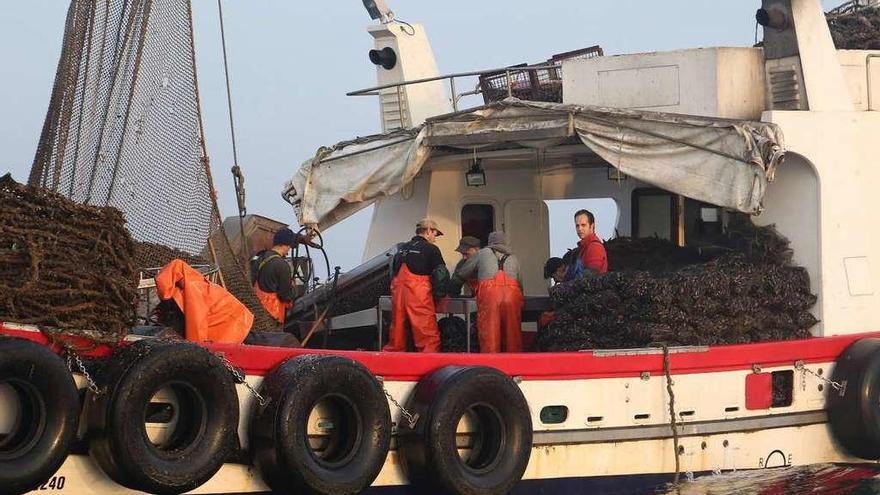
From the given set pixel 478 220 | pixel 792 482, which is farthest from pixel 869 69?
pixel 478 220

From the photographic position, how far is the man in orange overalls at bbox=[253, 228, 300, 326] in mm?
11383

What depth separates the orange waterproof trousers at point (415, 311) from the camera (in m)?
11.5

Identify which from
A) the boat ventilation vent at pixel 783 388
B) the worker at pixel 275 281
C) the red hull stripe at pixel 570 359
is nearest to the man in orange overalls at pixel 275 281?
the worker at pixel 275 281

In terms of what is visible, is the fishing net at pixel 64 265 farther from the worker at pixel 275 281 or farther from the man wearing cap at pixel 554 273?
the man wearing cap at pixel 554 273

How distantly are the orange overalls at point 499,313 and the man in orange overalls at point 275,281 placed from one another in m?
1.50

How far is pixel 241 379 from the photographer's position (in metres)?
8.62

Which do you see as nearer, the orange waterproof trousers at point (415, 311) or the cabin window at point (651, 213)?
the orange waterproof trousers at point (415, 311)

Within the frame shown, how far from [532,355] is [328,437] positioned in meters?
1.60

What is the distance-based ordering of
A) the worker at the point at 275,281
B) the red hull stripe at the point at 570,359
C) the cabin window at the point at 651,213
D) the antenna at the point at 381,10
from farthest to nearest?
the antenna at the point at 381,10 → the cabin window at the point at 651,213 → the worker at the point at 275,281 → the red hull stripe at the point at 570,359

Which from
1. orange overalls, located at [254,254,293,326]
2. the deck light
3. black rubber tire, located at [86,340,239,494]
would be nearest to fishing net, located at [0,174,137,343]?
black rubber tire, located at [86,340,239,494]

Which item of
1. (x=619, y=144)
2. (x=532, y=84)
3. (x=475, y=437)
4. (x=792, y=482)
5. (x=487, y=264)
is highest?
(x=532, y=84)

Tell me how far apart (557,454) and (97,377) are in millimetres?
3353

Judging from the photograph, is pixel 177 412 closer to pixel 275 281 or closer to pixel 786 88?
pixel 275 281

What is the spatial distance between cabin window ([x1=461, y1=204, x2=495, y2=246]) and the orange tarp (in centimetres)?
477
